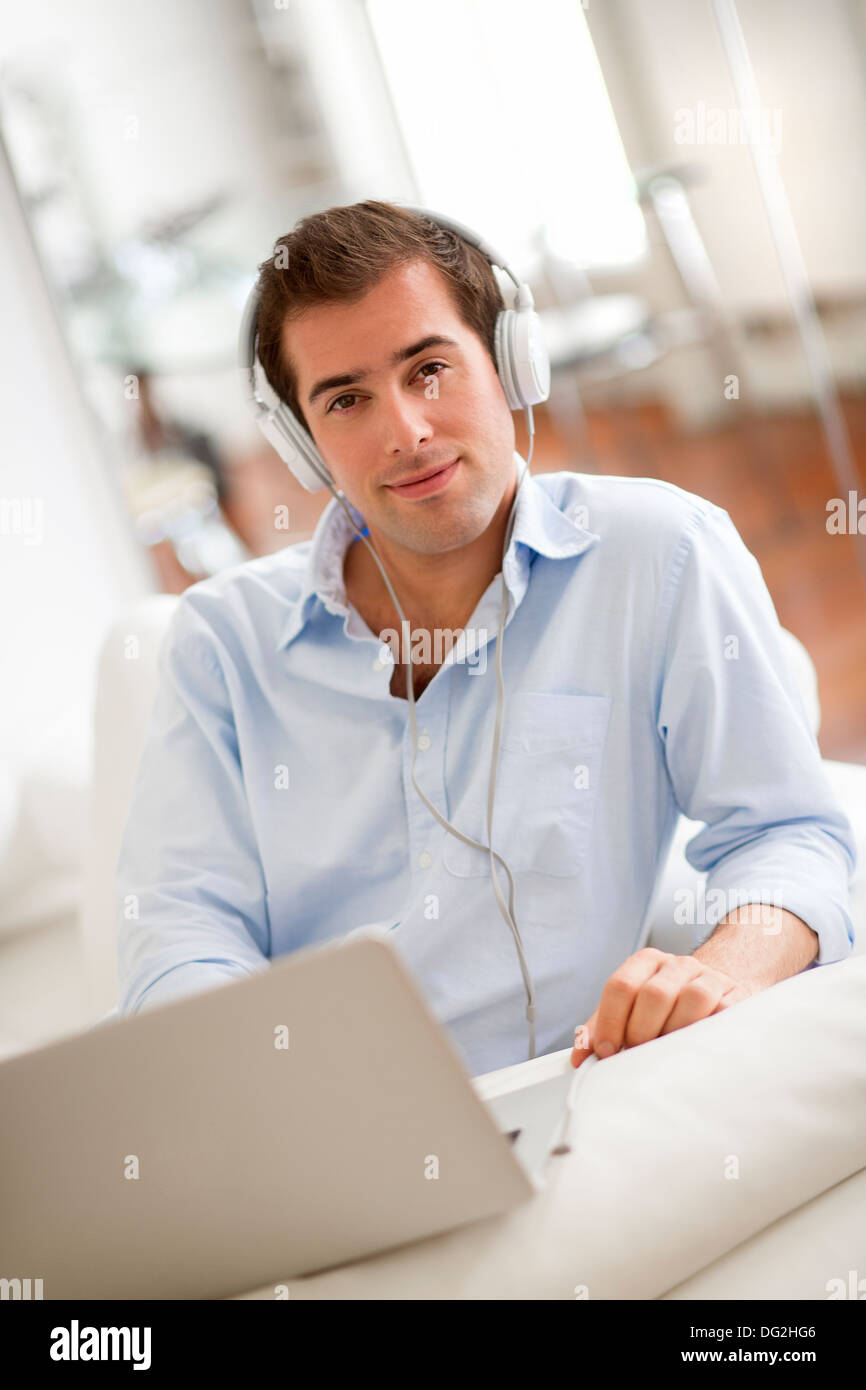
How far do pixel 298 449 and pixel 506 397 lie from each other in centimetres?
23

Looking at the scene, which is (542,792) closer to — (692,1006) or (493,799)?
(493,799)

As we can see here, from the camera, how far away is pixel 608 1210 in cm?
64

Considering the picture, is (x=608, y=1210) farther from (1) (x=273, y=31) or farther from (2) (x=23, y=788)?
(1) (x=273, y=31)

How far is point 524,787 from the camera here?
3.69 ft

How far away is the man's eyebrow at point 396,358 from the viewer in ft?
3.75

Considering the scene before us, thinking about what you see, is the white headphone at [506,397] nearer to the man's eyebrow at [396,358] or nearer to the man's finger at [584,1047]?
the man's eyebrow at [396,358]

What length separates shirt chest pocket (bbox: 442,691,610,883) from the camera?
3.63 ft

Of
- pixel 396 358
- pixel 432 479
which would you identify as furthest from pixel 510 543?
pixel 396 358

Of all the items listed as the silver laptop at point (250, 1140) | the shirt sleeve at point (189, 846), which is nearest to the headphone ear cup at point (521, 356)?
the shirt sleeve at point (189, 846)

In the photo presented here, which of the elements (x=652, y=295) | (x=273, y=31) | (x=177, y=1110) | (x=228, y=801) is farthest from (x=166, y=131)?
(x=177, y=1110)

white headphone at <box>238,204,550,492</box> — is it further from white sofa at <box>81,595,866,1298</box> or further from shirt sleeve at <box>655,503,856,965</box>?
white sofa at <box>81,595,866,1298</box>

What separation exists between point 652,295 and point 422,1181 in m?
2.64

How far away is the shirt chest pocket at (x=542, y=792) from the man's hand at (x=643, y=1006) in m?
0.28

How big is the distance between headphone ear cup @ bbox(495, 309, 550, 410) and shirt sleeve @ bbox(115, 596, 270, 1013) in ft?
1.41
